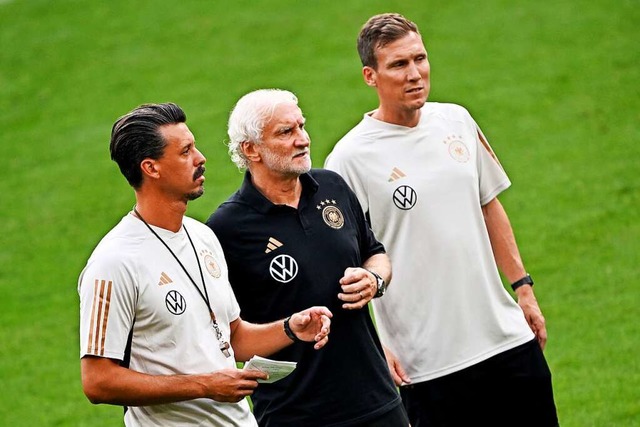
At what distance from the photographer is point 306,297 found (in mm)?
5070

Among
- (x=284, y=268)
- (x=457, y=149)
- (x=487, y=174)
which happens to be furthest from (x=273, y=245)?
(x=487, y=174)

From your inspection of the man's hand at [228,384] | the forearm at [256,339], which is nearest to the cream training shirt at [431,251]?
the forearm at [256,339]

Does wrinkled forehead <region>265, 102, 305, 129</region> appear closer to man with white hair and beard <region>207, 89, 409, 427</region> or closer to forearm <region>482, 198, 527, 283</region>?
man with white hair and beard <region>207, 89, 409, 427</region>

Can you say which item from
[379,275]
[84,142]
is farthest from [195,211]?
[379,275]

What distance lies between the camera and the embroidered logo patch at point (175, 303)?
4.54 m

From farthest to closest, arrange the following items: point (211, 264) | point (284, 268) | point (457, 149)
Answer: point (457, 149), point (284, 268), point (211, 264)

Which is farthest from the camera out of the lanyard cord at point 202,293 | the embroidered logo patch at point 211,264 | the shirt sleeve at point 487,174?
the shirt sleeve at point 487,174

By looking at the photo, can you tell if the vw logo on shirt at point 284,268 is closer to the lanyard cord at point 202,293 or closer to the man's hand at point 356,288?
the man's hand at point 356,288

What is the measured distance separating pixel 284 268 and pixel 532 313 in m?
1.50

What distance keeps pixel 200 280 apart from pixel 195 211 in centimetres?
949

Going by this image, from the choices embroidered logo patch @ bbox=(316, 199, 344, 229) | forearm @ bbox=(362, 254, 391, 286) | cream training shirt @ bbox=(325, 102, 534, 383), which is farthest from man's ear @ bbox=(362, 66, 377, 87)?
forearm @ bbox=(362, 254, 391, 286)

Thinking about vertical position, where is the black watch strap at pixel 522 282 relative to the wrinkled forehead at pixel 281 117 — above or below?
below

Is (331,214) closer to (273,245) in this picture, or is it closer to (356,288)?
(273,245)

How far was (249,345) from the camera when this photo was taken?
16.3 ft
